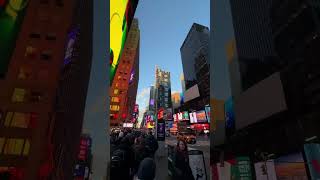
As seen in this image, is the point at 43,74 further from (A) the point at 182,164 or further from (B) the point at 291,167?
(B) the point at 291,167

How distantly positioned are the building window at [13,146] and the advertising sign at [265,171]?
9.26 metres

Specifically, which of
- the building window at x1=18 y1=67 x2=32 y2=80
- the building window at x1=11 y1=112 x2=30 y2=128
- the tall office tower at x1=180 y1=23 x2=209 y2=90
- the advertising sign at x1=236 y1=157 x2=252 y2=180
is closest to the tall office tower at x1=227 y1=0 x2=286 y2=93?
the advertising sign at x1=236 y1=157 x2=252 y2=180

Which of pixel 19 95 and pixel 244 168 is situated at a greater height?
pixel 19 95

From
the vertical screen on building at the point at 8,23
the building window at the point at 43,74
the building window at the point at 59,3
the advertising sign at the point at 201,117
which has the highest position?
the building window at the point at 59,3

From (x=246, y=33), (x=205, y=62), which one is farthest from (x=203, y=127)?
(x=246, y=33)

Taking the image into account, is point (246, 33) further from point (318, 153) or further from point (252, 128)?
point (318, 153)

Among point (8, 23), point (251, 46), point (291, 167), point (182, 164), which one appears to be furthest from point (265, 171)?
point (8, 23)

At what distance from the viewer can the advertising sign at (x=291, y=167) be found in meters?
3.56

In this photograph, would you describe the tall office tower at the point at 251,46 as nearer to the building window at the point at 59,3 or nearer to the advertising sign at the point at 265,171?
the advertising sign at the point at 265,171

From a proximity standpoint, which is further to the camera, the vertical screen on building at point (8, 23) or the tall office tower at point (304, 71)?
the vertical screen on building at point (8, 23)

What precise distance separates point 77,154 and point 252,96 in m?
3.86

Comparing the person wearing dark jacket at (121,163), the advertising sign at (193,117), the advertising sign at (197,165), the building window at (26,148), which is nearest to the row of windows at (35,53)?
the building window at (26,148)

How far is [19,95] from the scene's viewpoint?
1332cm

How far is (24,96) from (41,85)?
1410 mm
